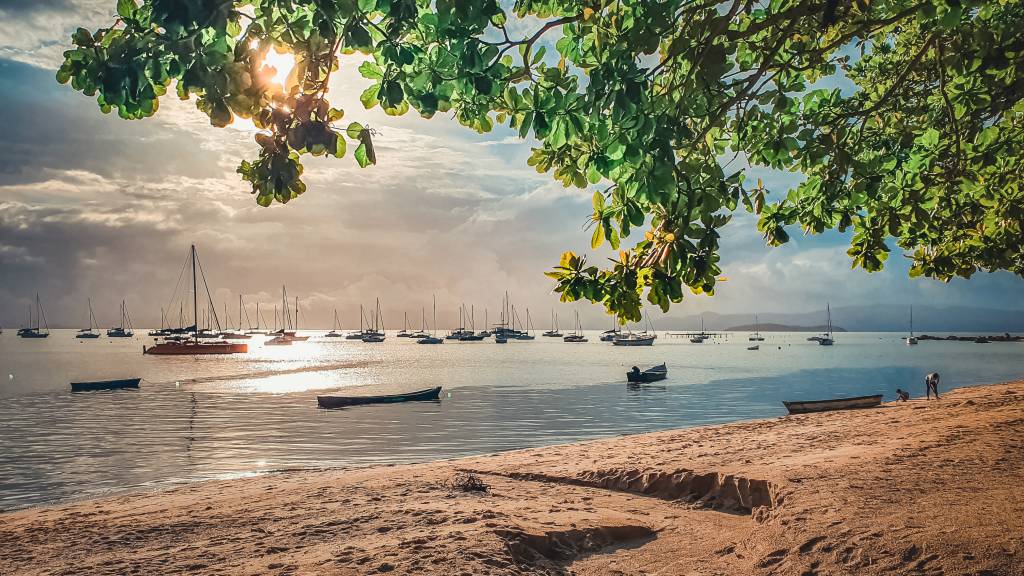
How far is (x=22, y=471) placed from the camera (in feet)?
81.8

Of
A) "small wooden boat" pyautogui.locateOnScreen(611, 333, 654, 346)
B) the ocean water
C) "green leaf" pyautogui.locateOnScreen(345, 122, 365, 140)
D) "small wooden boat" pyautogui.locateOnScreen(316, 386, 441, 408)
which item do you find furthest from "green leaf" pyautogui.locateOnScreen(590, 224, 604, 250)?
"small wooden boat" pyautogui.locateOnScreen(611, 333, 654, 346)

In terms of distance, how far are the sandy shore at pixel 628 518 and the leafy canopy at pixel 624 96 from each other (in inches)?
138

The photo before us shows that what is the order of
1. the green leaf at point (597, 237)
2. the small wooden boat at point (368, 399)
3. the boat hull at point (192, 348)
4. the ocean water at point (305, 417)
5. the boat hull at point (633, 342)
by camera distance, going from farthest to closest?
the boat hull at point (633, 342) → the boat hull at point (192, 348) → the small wooden boat at point (368, 399) → the ocean water at point (305, 417) → the green leaf at point (597, 237)

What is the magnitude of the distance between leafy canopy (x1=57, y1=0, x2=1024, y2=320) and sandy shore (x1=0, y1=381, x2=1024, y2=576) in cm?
351

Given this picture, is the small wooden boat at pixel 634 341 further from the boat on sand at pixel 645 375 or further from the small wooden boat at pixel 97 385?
the small wooden boat at pixel 97 385

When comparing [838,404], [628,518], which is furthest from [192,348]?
[628,518]

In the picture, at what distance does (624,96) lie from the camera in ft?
14.1

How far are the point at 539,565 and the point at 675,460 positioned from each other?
736cm

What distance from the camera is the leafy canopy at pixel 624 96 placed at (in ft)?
12.9

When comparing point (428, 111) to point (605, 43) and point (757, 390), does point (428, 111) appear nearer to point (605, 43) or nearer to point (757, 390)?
point (605, 43)

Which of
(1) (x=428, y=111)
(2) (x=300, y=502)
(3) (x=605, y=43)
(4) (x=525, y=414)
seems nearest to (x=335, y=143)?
(1) (x=428, y=111)

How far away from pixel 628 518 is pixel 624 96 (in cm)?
816

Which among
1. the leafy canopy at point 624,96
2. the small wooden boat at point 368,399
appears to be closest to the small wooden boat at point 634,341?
the small wooden boat at point 368,399

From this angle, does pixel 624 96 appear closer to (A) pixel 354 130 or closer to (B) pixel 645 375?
(A) pixel 354 130
